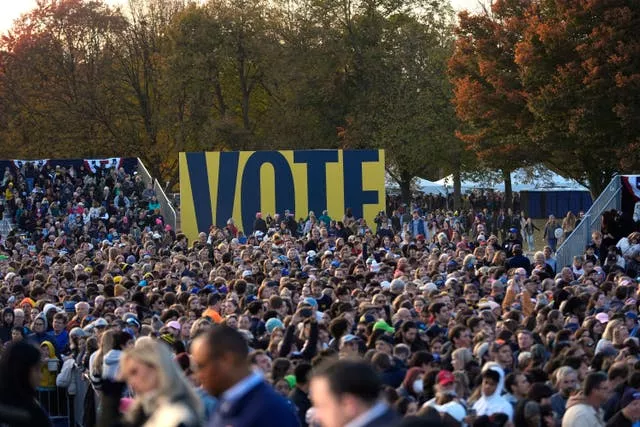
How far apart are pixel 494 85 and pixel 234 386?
40.5m

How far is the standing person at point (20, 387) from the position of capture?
7.33 m

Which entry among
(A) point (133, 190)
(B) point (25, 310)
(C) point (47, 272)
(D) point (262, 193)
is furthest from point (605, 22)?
(B) point (25, 310)

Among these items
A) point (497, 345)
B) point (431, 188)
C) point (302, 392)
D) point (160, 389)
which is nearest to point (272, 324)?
point (497, 345)

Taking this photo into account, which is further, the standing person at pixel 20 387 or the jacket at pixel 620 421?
the jacket at pixel 620 421

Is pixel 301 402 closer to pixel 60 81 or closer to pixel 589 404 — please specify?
pixel 589 404

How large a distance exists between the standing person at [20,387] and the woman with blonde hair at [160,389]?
115 cm

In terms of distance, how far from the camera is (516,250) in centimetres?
2367

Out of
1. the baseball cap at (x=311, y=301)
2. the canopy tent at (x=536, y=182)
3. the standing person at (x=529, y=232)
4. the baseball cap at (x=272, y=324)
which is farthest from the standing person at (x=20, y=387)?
the canopy tent at (x=536, y=182)

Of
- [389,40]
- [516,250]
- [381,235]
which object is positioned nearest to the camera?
[516,250]

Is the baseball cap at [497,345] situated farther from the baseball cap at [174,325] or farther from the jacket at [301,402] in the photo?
the baseball cap at [174,325]

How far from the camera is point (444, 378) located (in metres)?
10.0

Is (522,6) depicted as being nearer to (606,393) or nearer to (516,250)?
(516,250)

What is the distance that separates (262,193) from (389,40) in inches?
868

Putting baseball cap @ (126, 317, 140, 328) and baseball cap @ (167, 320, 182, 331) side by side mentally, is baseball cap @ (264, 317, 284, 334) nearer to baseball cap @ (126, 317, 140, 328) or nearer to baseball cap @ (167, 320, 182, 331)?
baseball cap @ (167, 320, 182, 331)
